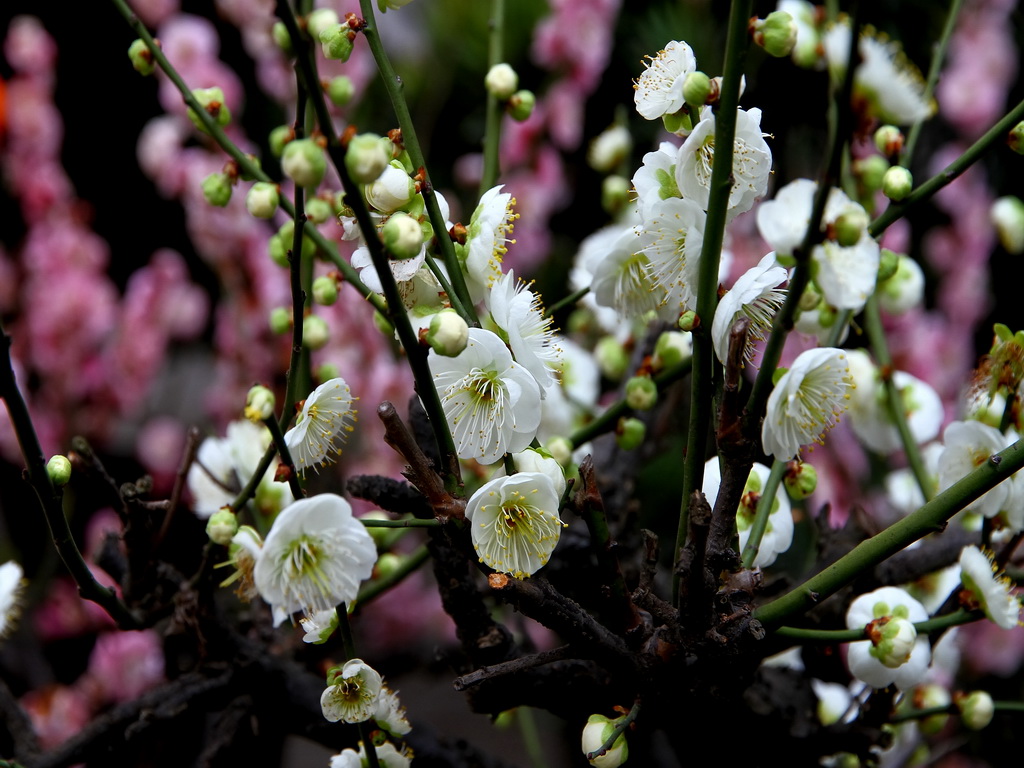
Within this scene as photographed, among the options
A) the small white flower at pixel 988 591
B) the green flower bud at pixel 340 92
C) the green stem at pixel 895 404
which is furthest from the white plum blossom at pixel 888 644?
the green flower bud at pixel 340 92

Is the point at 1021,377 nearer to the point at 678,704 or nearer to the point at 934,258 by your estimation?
the point at 678,704

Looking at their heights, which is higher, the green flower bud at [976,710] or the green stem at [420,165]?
the green stem at [420,165]

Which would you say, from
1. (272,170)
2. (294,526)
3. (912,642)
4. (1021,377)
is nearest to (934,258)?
(272,170)

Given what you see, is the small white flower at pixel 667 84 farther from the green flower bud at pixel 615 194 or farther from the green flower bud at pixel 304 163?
the green flower bud at pixel 615 194

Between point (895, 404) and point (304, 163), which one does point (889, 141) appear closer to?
point (895, 404)

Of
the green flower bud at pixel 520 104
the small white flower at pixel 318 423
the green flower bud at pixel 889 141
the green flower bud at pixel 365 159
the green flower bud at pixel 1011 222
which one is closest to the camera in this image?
the green flower bud at pixel 365 159

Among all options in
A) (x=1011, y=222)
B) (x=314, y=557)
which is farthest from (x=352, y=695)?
(x=1011, y=222)
